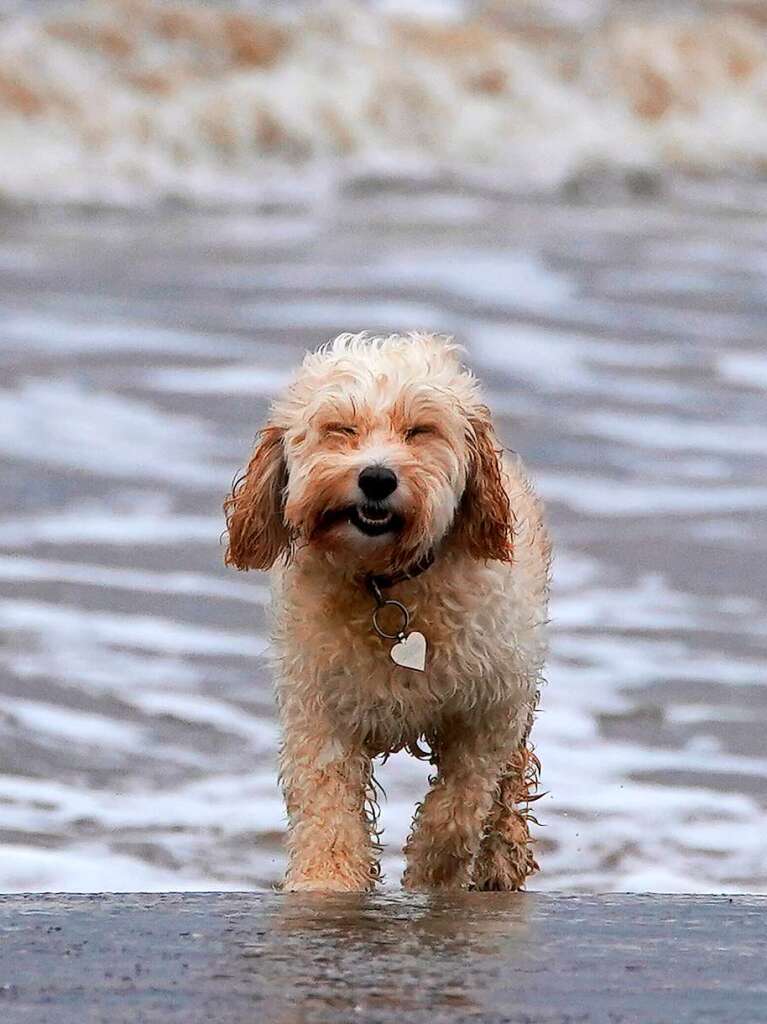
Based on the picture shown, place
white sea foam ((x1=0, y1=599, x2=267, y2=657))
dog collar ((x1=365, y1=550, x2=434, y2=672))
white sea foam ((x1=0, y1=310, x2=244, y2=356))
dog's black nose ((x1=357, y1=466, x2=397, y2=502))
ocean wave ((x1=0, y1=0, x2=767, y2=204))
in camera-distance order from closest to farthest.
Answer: dog's black nose ((x1=357, y1=466, x2=397, y2=502)), dog collar ((x1=365, y1=550, x2=434, y2=672)), white sea foam ((x1=0, y1=599, x2=267, y2=657)), white sea foam ((x1=0, y1=310, x2=244, y2=356)), ocean wave ((x1=0, y1=0, x2=767, y2=204))

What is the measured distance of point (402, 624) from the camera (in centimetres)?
629

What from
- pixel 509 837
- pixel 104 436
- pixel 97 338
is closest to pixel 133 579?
pixel 104 436

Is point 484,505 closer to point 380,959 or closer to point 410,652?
point 410,652

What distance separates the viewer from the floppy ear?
6.32 metres

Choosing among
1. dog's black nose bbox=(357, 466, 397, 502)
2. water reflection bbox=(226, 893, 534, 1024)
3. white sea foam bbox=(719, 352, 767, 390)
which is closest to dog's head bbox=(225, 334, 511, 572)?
dog's black nose bbox=(357, 466, 397, 502)

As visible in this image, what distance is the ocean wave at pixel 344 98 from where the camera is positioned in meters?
25.3

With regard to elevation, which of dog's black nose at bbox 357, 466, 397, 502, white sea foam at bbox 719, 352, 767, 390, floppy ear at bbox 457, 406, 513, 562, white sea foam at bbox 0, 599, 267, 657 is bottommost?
dog's black nose at bbox 357, 466, 397, 502

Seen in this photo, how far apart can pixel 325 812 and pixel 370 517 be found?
85cm

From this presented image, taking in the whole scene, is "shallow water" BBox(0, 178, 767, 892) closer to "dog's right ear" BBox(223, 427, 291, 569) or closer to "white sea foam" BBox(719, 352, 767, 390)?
"white sea foam" BBox(719, 352, 767, 390)

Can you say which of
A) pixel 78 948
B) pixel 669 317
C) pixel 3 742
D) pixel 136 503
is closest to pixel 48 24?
pixel 669 317

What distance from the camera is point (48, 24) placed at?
2652 centimetres

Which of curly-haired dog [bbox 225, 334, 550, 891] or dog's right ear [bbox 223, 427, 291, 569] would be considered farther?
dog's right ear [bbox 223, 427, 291, 569]

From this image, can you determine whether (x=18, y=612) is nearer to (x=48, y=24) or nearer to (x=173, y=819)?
(x=173, y=819)

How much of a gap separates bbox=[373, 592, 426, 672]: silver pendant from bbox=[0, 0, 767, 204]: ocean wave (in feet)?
58.1
